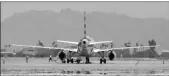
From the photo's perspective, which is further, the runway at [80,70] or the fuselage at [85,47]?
the fuselage at [85,47]

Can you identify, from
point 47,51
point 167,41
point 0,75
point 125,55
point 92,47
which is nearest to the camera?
point 0,75

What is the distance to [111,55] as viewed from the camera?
82.5m

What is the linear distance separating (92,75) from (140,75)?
11.2ft

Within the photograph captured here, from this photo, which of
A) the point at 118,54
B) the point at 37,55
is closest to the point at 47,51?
the point at 37,55

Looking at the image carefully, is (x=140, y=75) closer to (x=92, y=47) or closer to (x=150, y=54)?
(x=92, y=47)

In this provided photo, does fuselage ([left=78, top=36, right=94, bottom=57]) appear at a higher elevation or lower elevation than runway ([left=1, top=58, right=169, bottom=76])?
higher

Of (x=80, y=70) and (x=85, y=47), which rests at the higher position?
(x=85, y=47)

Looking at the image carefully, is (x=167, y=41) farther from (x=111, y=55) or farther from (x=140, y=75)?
(x=140, y=75)

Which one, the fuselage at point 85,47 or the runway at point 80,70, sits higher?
the fuselage at point 85,47

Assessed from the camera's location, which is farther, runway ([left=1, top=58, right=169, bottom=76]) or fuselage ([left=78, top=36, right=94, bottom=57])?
fuselage ([left=78, top=36, right=94, bottom=57])

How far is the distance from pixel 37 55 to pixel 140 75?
94383mm

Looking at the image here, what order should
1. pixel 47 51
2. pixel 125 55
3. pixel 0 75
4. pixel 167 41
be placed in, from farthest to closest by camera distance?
pixel 167 41, pixel 125 55, pixel 47 51, pixel 0 75

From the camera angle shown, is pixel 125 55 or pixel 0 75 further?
pixel 125 55

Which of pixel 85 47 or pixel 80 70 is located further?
pixel 85 47
